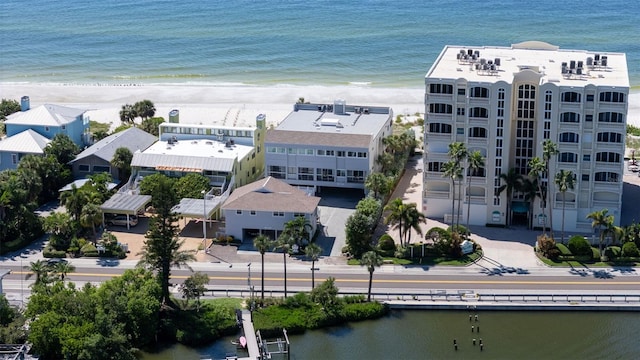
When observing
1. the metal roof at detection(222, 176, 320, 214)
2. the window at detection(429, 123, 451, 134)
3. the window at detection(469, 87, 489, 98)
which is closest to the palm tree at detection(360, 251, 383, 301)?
the metal roof at detection(222, 176, 320, 214)

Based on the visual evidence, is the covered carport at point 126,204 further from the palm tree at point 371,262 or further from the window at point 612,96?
the window at point 612,96

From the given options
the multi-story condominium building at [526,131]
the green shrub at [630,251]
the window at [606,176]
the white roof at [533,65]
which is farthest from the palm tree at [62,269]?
the window at [606,176]

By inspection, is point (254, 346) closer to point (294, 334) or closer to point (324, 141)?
point (294, 334)

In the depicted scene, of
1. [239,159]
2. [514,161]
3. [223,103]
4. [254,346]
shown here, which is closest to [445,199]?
[514,161]

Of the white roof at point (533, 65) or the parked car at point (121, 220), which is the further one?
the parked car at point (121, 220)

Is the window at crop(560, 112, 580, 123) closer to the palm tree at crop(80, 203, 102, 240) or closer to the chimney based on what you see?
the palm tree at crop(80, 203, 102, 240)

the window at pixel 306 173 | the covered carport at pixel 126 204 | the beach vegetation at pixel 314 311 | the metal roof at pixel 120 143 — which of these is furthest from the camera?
the metal roof at pixel 120 143

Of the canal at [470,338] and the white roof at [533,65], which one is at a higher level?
the white roof at [533,65]
